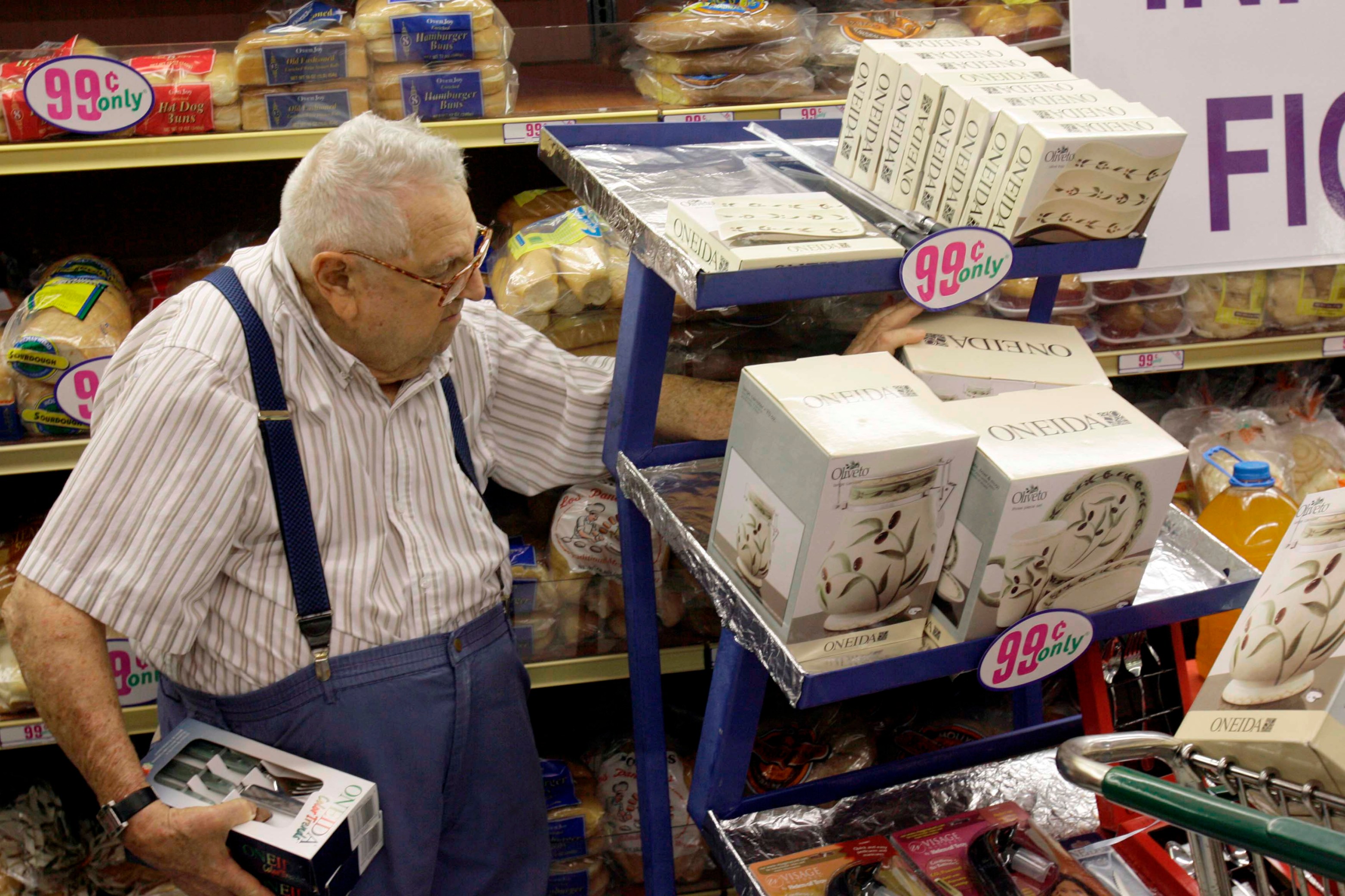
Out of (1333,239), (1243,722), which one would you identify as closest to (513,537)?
(1243,722)

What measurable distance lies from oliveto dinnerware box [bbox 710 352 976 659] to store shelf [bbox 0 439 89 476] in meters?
1.42

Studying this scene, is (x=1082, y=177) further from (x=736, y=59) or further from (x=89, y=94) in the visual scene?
(x=89, y=94)

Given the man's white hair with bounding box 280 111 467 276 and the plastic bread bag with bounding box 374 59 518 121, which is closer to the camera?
the man's white hair with bounding box 280 111 467 276

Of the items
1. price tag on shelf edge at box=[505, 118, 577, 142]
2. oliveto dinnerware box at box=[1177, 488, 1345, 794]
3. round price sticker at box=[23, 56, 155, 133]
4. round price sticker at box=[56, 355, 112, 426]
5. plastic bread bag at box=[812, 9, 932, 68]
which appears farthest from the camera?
plastic bread bag at box=[812, 9, 932, 68]

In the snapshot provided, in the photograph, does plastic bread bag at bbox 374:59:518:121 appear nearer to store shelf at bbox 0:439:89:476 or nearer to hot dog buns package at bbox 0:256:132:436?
hot dog buns package at bbox 0:256:132:436

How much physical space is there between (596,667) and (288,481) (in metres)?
0.86

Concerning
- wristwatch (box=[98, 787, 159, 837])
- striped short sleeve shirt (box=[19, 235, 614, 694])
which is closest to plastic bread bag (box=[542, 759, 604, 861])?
striped short sleeve shirt (box=[19, 235, 614, 694])

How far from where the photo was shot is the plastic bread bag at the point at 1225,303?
8.30ft

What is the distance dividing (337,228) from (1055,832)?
1.32 meters

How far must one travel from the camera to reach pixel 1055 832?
1.57m

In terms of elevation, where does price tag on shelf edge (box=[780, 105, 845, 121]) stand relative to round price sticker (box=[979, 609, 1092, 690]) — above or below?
above

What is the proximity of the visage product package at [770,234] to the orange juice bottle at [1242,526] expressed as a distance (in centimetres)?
103

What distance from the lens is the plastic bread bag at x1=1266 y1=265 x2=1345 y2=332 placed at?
255 centimetres

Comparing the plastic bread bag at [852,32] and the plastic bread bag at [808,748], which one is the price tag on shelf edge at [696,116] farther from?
the plastic bread bag at [808,748]
